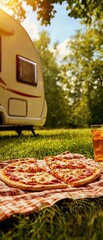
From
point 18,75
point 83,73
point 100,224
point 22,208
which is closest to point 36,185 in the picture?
point 22,208

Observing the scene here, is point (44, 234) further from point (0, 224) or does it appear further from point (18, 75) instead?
point (18, 75)

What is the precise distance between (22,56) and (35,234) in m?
8.43

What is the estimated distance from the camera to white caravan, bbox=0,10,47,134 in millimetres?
9164

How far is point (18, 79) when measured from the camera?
9.79 m

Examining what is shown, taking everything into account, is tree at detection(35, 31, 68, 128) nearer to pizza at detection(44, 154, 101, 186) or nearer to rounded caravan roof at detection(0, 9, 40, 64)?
rounded caravan roof at detection(0, 9, 40, 64)

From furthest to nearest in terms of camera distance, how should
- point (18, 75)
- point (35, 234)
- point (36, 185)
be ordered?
1. point (18, 75)
2. point (36, 185)
3. point (35, 234)

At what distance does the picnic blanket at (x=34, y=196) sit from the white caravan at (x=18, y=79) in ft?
20.0

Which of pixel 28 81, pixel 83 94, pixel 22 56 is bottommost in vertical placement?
pixel 83 94

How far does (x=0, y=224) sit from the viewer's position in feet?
7.37

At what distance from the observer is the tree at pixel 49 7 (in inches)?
418

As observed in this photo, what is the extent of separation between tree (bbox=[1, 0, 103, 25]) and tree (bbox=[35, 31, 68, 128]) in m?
26.3

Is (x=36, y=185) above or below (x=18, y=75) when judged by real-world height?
below

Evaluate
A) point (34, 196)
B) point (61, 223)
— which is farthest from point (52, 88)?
point (61, 223)

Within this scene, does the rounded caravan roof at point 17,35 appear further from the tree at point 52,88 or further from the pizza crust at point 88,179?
the tree at point 52,88
